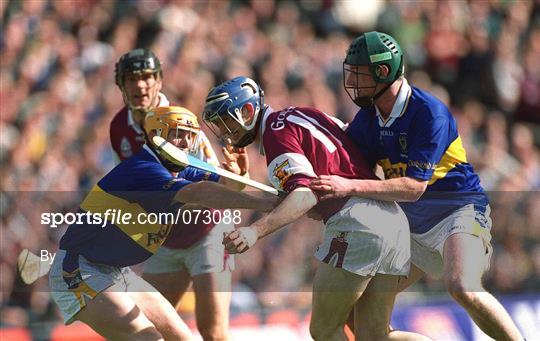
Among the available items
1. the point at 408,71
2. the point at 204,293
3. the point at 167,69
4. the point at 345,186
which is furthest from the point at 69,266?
the point at 408,71

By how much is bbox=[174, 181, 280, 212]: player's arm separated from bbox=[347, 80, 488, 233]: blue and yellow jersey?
72 centimetres

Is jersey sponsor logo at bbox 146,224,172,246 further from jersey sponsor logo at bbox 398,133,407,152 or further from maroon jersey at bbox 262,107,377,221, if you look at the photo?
jersey sponsor logo at bbox 398,133,407,152

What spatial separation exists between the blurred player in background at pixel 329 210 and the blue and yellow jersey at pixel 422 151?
20 centimetres

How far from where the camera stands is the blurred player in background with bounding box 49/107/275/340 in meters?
7.55

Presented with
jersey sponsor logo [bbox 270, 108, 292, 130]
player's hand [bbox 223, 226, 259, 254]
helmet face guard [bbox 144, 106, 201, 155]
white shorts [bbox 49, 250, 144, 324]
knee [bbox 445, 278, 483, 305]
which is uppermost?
jersey sponsor logo [bbox 270, 108, 292, 130]

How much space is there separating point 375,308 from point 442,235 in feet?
2.13

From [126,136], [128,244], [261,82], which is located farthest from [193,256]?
[261,82]

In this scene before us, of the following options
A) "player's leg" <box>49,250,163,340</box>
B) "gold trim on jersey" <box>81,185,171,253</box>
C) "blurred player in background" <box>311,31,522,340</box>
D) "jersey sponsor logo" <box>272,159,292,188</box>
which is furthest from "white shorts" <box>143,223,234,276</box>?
"jersey sponsor logo" <box>272,159,292,188</box>

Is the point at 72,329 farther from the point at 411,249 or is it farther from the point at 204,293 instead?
the point at 411,249

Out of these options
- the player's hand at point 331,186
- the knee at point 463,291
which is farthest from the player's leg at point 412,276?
the player's hand at point 331,186

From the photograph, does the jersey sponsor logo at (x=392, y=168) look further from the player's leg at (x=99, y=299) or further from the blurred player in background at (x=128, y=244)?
the player's leg at (x=99, y=299)

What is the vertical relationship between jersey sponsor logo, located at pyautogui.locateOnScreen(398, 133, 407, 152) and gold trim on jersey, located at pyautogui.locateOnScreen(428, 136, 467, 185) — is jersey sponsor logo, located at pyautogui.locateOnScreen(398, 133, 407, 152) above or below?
above

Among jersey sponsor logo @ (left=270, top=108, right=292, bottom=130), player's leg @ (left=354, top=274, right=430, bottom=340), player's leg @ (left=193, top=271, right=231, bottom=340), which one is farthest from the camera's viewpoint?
player's leg @ (left=193, top=271, right=231, bottom=340)

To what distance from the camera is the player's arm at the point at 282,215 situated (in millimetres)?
6992
